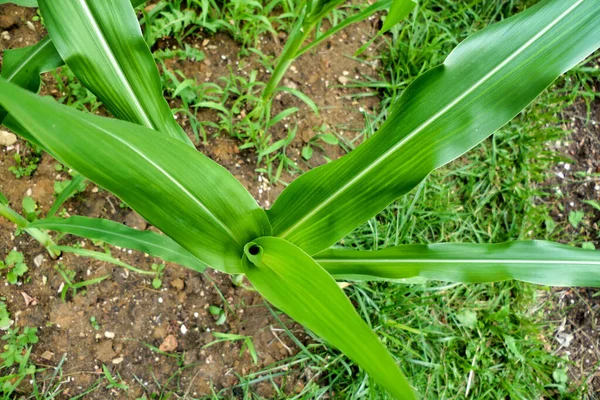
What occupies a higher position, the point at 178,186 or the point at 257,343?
the point at 178,186

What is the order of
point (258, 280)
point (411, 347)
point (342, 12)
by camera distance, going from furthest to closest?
1. point (342, 12)
2. point (411, 347)
3. point (258, 280)

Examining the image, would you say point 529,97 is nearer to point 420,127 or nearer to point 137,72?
point 420,127

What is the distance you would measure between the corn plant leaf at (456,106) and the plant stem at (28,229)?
0.63 metres

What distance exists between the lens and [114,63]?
0.82m

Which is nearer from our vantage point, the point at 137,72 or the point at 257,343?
the point at 137,72

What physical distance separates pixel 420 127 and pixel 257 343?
74 centimetres

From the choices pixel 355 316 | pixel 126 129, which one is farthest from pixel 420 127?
pixel 126 129

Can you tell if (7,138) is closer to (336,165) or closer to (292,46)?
(292,46)

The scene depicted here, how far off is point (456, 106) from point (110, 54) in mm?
621

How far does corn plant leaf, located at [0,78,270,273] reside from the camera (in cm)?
57

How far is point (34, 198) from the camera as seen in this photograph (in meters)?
1.18

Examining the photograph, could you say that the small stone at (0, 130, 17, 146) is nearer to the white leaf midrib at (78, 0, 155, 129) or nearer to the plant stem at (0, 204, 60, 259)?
the plant stem at (0, 204, 60, 259)

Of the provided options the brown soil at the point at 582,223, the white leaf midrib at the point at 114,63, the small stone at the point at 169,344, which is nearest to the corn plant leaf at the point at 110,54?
Answer: the white leaf midrib at the point at 114,63

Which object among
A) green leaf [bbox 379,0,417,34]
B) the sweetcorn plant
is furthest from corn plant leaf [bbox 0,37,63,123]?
green leaf [bbox 379,0,417,34]
